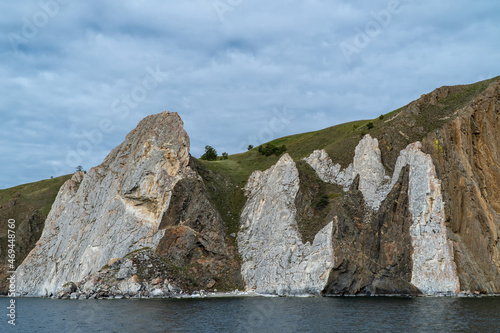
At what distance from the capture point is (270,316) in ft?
164

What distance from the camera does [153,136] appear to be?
309ft

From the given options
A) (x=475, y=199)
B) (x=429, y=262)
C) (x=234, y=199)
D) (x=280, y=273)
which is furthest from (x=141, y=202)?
(x=475, y=199)

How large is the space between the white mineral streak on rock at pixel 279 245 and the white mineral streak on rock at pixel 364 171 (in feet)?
22.8

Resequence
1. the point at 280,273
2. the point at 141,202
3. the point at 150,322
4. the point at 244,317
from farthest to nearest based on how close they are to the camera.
Result: the point at 141,202 < the point at 280,273 < the point at 244,317 < the point at 150,322

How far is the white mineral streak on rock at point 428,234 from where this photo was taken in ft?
225

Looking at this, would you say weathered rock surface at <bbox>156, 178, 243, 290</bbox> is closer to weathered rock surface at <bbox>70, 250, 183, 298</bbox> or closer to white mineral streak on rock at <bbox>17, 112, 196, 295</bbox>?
white mineral streak on rock at <bbox>17, 112, 196, 295</bbox>

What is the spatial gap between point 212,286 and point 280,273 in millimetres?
12012

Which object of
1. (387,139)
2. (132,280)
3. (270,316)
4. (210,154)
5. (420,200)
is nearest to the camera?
(270,316)

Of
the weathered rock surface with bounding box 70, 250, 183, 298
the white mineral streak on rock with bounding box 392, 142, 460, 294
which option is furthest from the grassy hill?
the weathered rock surface with bounding box 70, 250, 183, 298

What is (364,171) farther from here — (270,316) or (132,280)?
(132,280)

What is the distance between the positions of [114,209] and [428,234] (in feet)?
189

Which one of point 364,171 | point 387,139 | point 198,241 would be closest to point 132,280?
point 198,241

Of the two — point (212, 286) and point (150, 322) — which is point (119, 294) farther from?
point (150, 322)

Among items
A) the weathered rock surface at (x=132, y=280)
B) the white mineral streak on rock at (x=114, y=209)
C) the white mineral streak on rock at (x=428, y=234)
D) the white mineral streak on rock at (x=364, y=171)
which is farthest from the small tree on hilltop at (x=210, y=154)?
the white mineral streak on rock at (x=428, y=234)
